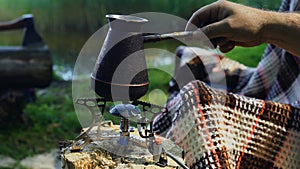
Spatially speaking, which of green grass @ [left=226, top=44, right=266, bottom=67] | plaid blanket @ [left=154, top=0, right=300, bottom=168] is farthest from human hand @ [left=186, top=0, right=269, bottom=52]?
green grass @ [left=226, top=44, right=266, bottom=67]

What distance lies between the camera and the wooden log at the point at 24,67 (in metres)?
4.52

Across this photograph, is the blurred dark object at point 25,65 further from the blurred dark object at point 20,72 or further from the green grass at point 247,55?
the green grass at point 247,55

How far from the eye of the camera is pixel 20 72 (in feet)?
14.9

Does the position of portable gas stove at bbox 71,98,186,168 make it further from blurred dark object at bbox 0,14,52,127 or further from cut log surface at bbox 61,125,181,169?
blurred dark object at bbox 0,14,52,127

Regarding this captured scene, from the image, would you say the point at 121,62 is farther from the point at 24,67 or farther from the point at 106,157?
the point at 24,67

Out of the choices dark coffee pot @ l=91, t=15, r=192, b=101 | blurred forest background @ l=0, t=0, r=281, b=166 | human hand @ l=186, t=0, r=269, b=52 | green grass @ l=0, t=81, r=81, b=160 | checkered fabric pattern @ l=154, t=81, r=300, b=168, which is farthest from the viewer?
green grass @ l=0, t=81, r=81, b=160

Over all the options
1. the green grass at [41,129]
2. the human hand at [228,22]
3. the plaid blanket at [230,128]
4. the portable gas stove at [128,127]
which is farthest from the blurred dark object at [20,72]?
the human hand at [228,22]

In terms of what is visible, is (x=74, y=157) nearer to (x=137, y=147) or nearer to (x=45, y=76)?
(x=137, y=147)

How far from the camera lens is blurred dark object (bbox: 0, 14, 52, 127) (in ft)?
14.6

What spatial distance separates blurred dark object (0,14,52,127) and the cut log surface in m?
2.79

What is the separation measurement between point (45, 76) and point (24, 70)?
0.21 m

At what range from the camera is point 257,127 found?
2.26m

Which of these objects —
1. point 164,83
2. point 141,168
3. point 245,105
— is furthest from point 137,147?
point 164,83

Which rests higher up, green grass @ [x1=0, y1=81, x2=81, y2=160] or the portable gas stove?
the portable gas stove
